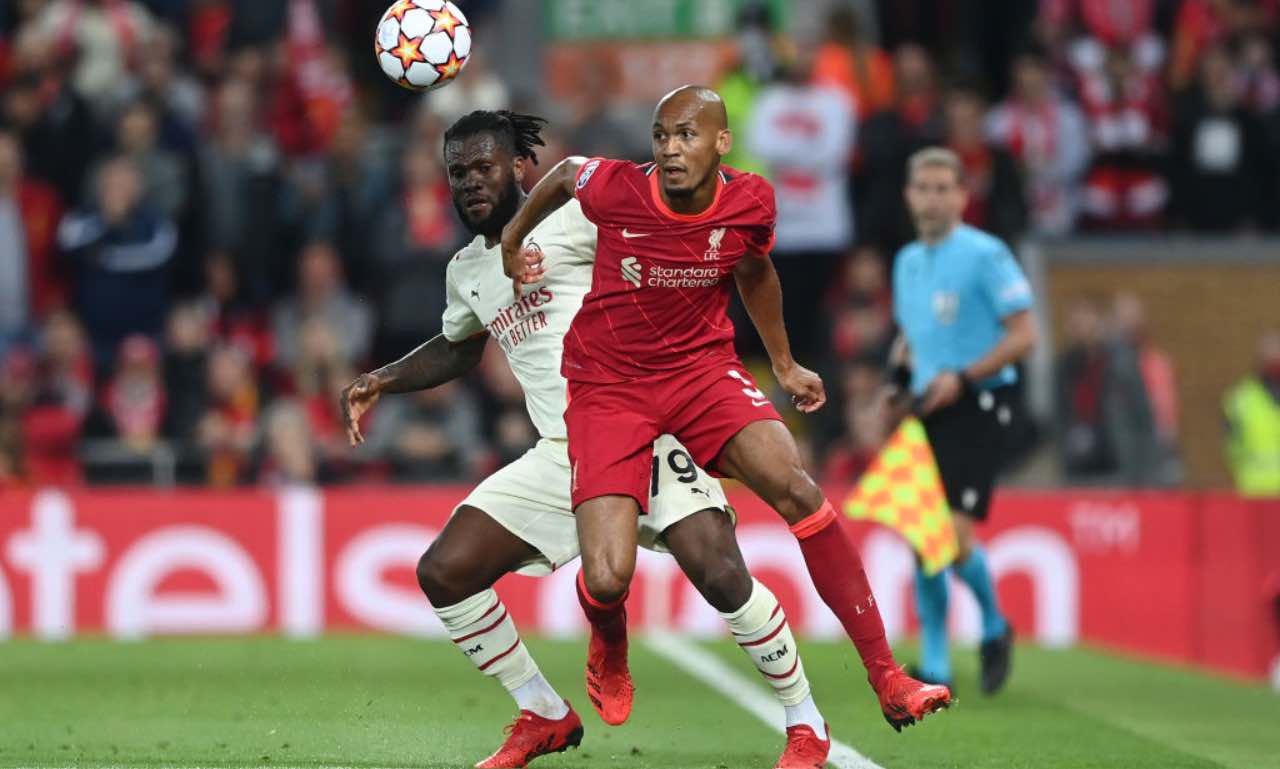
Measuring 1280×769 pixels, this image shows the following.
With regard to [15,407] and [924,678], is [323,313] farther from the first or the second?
[924,678]

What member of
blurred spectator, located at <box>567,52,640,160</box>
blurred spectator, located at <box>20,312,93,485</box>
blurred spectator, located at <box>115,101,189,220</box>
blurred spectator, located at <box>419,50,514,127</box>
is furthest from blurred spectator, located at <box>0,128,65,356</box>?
blurred spectator, located at <box>567,52,640,160</box>

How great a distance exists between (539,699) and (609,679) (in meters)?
0.25

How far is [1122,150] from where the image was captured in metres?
16.7

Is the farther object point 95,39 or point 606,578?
point 95,39

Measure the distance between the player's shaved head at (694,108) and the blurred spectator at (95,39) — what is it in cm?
1035

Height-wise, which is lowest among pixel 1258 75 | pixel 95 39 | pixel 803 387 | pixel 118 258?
pixel 118 258

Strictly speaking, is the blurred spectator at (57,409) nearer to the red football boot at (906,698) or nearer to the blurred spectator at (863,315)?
the blurred spectator at (863,315)

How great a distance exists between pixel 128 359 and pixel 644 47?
17.8 ft

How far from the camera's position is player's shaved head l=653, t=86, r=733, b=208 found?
6.90 metres

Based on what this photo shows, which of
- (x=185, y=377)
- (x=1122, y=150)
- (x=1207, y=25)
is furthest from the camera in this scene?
(x=1207, y=25)

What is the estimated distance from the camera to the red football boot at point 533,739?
731 centimetres

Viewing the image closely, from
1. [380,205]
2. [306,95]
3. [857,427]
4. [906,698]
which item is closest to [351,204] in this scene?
[380,205]

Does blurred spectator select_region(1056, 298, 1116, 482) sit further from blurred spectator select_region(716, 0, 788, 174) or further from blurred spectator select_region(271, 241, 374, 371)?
blurred spectator select_region(271, 241, 374, 371)

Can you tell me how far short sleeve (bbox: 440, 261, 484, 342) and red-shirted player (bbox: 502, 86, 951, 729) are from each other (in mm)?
475
